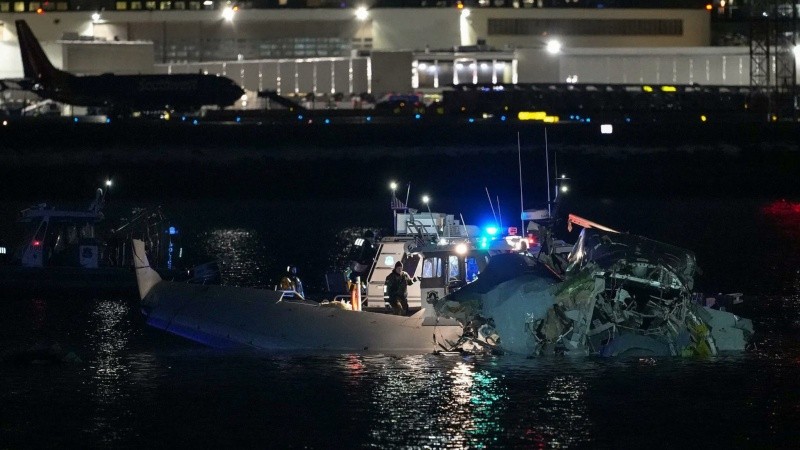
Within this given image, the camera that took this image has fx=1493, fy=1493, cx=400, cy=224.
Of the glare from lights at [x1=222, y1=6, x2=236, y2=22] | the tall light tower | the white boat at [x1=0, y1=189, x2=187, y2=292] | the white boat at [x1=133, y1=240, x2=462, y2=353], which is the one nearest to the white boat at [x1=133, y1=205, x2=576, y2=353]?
the white boat at [x1=133, y1=240, x2=462, y2=353]

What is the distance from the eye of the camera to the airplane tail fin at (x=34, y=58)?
11319cm

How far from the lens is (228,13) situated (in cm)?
12462

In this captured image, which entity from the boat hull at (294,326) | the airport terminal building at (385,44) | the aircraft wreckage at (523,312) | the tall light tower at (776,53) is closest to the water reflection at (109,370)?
the boat hull at (294,326)

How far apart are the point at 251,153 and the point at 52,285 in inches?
2069

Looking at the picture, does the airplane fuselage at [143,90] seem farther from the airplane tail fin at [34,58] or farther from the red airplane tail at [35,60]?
the airplane tail fin at [34,58]

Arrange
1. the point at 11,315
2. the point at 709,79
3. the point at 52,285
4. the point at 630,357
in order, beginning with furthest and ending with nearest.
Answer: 1. the point at 709,79
2. the point at 52,285
3. the point at 11,315
4. the point at 630,357

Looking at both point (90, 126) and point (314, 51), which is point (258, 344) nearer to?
point (90, 126)

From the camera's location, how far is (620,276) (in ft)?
103

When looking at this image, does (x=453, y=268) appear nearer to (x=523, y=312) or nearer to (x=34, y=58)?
(x=523, y=312)

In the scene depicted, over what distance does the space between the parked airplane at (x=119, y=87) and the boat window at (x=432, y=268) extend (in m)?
81.1

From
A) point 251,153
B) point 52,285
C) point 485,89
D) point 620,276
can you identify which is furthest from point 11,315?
point 485,89

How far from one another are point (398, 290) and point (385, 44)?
309 ft

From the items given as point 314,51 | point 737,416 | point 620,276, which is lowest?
point 737,416

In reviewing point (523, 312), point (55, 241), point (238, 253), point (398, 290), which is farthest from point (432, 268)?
point (238, 253)
